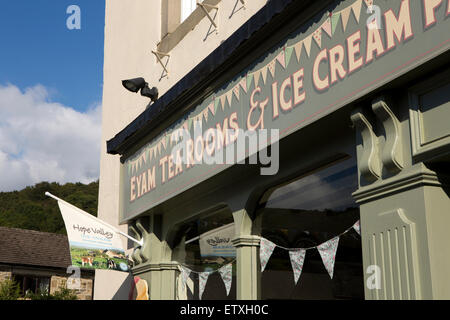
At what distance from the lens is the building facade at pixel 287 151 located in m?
4.73

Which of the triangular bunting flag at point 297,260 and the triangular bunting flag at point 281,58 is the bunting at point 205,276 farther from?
the triangular bunting flag at point 281,58

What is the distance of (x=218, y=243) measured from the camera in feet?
27.7

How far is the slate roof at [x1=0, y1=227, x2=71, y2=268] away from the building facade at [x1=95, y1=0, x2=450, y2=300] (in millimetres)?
18410

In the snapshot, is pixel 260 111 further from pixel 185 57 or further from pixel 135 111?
pixel 135 111

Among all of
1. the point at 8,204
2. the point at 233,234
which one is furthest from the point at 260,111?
the point at 8,204

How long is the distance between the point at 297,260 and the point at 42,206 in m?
50.9

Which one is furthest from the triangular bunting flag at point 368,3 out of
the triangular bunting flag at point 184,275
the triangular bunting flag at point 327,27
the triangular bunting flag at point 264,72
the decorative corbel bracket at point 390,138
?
the triangular bunting flag at point 184,275

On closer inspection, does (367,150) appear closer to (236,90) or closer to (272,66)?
(272,66)

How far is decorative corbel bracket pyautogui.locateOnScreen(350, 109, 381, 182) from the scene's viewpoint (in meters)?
5.17

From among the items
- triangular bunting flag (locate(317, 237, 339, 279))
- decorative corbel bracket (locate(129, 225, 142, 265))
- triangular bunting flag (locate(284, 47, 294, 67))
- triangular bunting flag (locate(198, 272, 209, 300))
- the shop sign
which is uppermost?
triangular bunting flag (locate(284, 47, 294, 67))

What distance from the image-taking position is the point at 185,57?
31.7ft

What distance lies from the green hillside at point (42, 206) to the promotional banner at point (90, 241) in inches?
1274

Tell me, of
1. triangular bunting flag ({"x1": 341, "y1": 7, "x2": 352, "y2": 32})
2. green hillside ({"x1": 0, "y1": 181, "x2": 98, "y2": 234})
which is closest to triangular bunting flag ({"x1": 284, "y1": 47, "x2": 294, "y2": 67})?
triangular bunting flag ({"x1": 341, "y1": 7, "x2": 352, "y2": 32})

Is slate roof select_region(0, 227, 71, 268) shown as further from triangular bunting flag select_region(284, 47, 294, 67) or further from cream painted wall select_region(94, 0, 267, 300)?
triangular bunting flag select_region(284, 47, 294, 67)
